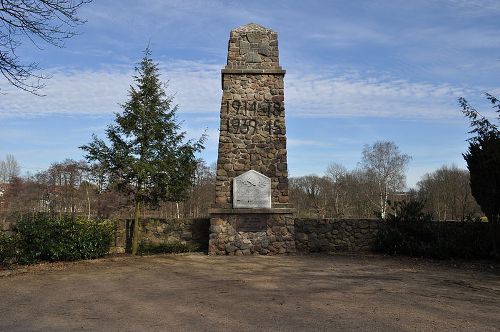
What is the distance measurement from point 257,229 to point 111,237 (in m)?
4.14

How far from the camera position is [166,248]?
42.9 feet

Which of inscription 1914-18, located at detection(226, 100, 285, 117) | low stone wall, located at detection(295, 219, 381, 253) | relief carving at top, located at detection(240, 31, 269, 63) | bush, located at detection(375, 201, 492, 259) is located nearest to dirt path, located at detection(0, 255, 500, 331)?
bush, located at detection(375, 201, 492, 259)

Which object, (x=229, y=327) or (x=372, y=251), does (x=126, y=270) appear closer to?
(x=229, y=327)

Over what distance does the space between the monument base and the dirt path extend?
5.14 feet

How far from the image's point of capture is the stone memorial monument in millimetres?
12273

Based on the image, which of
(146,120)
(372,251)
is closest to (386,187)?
(372,251)

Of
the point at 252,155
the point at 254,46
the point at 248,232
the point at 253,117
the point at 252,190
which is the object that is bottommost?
the point at 248,232

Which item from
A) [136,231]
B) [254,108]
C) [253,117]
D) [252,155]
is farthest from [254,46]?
[136,231]

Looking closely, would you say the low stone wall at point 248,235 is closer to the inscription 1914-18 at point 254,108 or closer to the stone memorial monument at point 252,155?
the stone memorial monument at point 252,155

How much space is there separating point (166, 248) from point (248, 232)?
2.71 meters

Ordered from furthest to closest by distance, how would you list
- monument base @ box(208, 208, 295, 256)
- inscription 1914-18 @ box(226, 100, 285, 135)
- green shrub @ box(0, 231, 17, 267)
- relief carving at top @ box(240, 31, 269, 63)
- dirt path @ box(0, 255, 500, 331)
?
relief carving at top @ box(240, 31, 269, 63) < inscription 1914-18 @ box(226, 100, 285, 135) < monument base @ box(208, 208, 295, 256) < green shrub @ box(0, 231, 17, 267) < dirt path @ box(0, 255, 500, 331)

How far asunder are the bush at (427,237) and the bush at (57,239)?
8.15 meters

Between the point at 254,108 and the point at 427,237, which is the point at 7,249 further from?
the point at 427,237

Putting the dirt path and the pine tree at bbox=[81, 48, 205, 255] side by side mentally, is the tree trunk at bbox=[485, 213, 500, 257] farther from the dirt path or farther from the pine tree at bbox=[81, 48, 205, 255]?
the pine tree at bbox=[81, 48, 205, 255]
